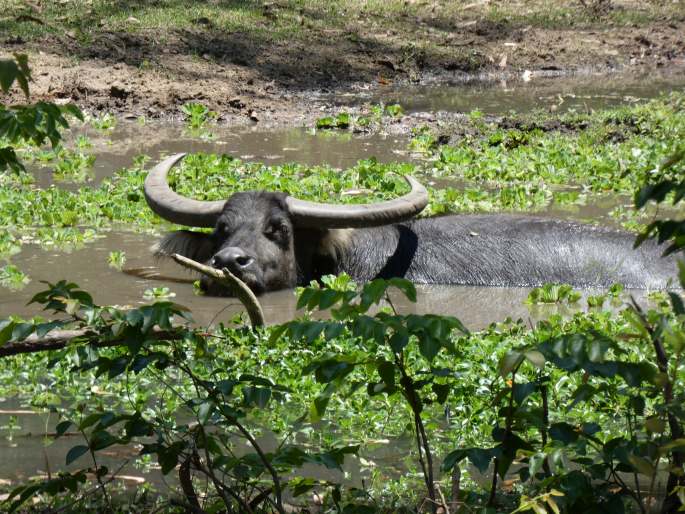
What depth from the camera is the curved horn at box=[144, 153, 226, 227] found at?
7.16m

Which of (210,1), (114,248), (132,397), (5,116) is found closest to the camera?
(5,116)

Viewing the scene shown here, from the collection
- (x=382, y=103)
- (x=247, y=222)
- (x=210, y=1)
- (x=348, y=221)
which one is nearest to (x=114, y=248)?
(x=247, y=222)

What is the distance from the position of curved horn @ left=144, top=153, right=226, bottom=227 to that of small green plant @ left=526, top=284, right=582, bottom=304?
202cm

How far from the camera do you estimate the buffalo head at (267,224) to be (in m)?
6.75

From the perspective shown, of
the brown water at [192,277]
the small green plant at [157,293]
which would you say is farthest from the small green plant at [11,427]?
the small green plant at [157,293]

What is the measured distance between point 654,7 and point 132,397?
1622 centimetres

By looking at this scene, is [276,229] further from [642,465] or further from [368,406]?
[642,465]

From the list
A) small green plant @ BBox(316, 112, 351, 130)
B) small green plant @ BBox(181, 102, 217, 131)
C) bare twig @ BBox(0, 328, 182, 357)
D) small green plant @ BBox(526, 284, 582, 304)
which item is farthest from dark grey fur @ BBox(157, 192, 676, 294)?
small green plant @ BBox(181, 102, 217, 131)

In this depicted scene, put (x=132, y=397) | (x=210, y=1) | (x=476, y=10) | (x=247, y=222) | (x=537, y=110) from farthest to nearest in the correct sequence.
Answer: (x=476, y=10)
(x=210, y=1)
(x=537, y=110)
(x=247, y=222)
(x=132, y=397)

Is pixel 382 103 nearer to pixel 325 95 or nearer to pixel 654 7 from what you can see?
pixel 325 95

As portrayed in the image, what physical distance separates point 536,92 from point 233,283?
984 cm

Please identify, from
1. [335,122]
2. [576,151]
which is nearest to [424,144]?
[576,151]

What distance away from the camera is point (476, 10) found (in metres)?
17.7

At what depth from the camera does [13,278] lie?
261 inches
